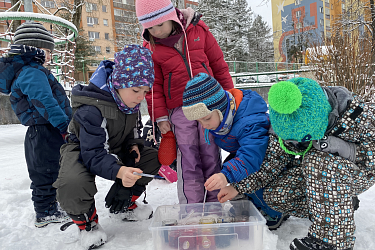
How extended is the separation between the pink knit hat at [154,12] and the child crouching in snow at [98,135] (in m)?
0.31

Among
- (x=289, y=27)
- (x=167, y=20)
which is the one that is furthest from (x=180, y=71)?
(x=289, y=27)

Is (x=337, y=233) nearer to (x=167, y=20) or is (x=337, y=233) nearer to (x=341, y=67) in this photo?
(x=167, y=20)

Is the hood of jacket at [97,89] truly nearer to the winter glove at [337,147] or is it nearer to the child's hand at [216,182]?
the child's hand at [216,182]

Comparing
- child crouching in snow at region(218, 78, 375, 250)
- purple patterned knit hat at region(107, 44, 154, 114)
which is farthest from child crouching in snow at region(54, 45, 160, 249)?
child crouching in snow at region(218, 78, 375, 250)

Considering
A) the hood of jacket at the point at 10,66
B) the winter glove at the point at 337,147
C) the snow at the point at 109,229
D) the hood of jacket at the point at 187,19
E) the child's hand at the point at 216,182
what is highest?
the hood of jacket at the point at 187,19

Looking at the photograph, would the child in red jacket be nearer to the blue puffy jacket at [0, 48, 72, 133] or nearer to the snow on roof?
the blue puffy jacket at [0, 48, 72, 133]

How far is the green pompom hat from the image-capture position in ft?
3.65

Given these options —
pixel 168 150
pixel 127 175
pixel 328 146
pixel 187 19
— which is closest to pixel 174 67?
pixel 187 19

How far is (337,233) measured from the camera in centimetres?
116

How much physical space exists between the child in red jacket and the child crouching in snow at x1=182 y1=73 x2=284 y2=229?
31cm

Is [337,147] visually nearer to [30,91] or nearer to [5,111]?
[30,91]

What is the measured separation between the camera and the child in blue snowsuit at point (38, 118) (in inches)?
74.2

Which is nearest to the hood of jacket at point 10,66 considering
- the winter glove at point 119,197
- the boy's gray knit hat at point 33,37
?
the boy's gray knit hat at point 33,37

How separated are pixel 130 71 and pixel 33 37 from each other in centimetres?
131
